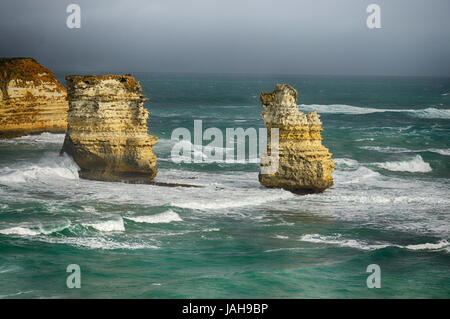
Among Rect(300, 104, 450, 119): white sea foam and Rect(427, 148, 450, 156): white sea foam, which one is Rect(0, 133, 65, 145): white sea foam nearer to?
Rect(427, 148, 450, 156): white sea foam

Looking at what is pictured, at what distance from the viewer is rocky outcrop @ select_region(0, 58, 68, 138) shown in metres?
40.2

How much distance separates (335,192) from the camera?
87.2 feet

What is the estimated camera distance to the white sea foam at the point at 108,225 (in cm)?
2041

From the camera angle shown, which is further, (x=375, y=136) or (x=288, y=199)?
(x=375, y=136)

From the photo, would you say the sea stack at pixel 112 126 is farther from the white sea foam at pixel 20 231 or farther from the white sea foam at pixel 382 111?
the white sea foam at pixel 382 111

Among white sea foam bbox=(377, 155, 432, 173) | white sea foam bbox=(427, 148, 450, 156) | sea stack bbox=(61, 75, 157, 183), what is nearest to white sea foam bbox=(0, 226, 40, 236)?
sea stack bbox=(61, 75, 157, 183)

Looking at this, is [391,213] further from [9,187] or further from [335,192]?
[9,187]

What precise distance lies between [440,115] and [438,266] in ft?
196

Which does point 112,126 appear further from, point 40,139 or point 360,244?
point 40,139

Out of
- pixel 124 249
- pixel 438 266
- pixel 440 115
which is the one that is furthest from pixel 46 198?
pixel 440 115
